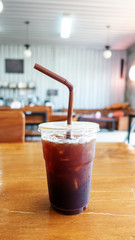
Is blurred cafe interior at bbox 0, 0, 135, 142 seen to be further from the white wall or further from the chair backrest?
the chair backrest

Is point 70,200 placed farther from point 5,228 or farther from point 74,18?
point 74,18

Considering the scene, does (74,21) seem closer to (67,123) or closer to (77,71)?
(77,71)

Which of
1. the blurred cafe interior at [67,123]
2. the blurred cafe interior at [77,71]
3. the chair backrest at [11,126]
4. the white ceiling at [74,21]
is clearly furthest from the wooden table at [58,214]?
the blurred cafe interior at [77,71]

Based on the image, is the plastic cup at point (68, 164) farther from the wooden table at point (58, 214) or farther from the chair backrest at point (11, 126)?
the chair backrest at point (11, 126)

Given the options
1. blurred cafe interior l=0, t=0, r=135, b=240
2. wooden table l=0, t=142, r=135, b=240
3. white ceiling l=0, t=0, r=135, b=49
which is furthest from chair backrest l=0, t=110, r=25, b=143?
white ceiling l=0, t=0, r=135, b=49

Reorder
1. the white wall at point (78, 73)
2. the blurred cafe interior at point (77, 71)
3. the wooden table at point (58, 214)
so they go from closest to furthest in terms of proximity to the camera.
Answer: the wooden table at point (58, 214) < the blurred cafe interior at point (77, 71) < the white wall at point (78, 73)

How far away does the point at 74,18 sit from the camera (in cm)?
478

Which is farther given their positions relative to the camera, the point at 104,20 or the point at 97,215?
the point at 104,20

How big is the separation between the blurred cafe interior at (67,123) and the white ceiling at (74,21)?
2 centimetres

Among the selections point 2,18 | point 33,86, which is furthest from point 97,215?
point 33,86

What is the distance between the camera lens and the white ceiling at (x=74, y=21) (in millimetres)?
4055

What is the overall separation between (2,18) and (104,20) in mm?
2568

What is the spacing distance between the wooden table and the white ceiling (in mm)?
4049

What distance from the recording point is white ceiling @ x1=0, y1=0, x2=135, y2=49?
13.3ft
